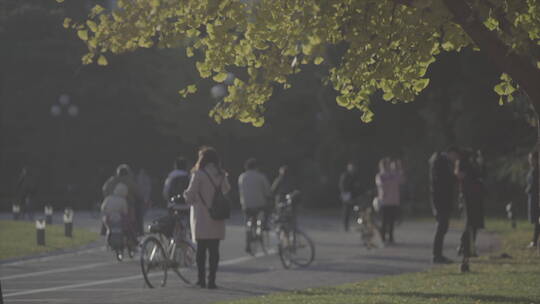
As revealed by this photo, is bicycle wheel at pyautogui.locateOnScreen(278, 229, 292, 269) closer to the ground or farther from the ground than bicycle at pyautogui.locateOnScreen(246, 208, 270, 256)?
closer to the ground

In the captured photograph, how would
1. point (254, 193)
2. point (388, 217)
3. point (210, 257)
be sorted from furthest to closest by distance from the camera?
1. point (388, 217)
2. point (254, 193)
3. point (210, 257)

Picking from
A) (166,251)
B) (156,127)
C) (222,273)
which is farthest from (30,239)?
(156,127)

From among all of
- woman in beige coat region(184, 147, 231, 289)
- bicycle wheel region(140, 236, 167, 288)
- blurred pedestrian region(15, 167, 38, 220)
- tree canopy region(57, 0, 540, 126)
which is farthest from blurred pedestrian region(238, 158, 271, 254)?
blurred pedestrian region(15, 167, 38, 220)

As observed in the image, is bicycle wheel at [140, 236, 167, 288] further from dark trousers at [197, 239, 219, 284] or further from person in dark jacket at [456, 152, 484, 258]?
person in dark jacket at [456, 152, 484, 258]

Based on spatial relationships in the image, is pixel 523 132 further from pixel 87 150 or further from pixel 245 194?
pixel 87 150

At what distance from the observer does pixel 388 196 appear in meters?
23.4

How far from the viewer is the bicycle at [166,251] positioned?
47.3ft

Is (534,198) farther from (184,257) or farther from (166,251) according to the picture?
(166,251)

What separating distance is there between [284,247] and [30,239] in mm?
9900

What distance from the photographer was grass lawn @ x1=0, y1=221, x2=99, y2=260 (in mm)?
22062

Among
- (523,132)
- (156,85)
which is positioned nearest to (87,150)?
(156,85)

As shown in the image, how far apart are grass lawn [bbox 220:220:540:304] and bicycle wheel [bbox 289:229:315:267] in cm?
214

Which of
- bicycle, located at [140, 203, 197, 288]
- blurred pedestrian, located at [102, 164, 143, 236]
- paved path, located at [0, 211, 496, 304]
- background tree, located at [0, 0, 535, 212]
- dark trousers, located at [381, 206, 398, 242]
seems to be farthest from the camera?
background tree, located at [0, 0, 535, 212]

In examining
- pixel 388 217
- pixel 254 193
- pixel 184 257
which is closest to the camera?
pixel 184 257
